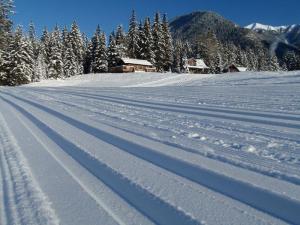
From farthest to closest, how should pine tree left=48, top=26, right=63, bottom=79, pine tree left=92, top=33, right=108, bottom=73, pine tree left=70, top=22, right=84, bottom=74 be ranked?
pine tree left=70, top=22, right=84, bottom=74 < pine tree left=92, top=33, right=108, bottom=73 < pine tree left=48, top=26, right=63, bottom=79

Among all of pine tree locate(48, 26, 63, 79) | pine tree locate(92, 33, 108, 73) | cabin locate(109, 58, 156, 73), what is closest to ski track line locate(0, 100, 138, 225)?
cabin locate(109, 58, 156, 73)

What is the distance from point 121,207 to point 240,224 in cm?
114

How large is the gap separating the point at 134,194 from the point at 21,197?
1176 mm

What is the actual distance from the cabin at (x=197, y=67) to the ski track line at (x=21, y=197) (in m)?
90.2

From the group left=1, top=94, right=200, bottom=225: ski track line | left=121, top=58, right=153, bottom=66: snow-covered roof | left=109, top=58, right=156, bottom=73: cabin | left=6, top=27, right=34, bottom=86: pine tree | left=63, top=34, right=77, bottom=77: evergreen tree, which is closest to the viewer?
left=1, top=94, right=200, bottom=225: ski track line

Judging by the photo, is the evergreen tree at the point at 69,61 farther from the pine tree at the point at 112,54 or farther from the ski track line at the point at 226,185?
the ski track line at the point at 226,185

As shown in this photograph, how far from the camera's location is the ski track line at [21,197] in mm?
3801

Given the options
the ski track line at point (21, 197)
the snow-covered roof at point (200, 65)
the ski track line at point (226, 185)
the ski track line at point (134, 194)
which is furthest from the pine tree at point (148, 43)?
the ski track line at point (21, 197)

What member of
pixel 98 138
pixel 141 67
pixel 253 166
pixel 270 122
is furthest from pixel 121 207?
pixel 141 67

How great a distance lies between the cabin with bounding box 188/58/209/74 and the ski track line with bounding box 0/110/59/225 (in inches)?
3551

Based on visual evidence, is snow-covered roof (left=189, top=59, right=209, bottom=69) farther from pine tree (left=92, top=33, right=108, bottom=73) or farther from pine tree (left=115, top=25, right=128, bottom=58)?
pine tree (left=92, top=33, right=108, bottom=73)

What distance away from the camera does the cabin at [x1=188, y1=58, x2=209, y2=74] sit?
95.5 meters

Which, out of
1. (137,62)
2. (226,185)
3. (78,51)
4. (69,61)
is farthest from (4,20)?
(226,185)

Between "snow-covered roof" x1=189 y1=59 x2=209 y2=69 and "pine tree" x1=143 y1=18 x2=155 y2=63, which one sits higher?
"pine tree" x1=143 y1=18 x2=155 y2=63
